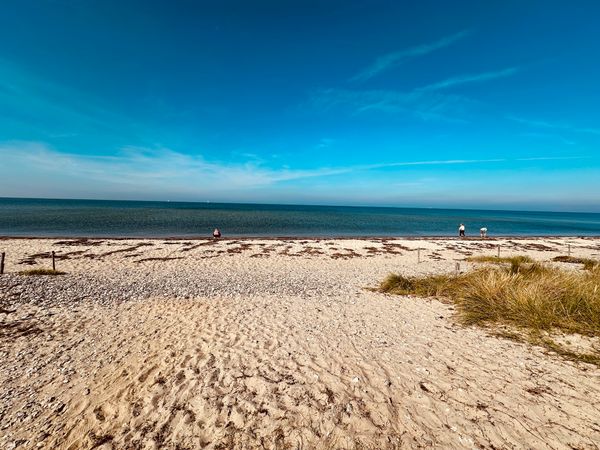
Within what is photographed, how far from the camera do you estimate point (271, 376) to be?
553 cm

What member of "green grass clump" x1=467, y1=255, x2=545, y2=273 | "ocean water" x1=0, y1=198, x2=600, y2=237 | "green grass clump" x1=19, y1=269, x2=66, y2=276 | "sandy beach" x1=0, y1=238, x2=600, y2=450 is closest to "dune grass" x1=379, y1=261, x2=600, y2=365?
"sandy beach" x1=0, y1=238, x2=600, y2=450

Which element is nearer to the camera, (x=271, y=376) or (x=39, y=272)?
(x=271, y=376)

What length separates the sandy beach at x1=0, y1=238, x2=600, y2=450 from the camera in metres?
4.10

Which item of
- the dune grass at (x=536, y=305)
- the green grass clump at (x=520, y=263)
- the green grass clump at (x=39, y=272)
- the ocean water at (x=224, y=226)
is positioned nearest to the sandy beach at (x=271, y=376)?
the dune grass at (x=536, y=305)

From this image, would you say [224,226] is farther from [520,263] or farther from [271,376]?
[271,376]

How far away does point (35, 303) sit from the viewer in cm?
987

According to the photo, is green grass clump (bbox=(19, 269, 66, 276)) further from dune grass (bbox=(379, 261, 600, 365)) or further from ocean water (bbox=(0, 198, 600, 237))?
ocean water (bbox=(0, 198, 600, 237))

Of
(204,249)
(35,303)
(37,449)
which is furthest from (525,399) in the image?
(204,249)

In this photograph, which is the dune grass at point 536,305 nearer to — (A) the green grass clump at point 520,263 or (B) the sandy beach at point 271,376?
(B) the sandy beach at point 271,376

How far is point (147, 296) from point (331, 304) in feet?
25.0

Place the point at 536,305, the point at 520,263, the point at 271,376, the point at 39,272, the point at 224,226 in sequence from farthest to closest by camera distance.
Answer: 1. the point at 224,226
2. the point at 520,263
3. the point at 39,272
4. the point at 536,305
5. the point at 271,376

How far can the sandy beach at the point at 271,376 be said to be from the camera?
4.10 meters

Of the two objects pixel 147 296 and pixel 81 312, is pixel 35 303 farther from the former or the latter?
pixel 147 296

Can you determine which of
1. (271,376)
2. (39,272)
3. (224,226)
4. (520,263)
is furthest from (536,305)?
(224,226)
